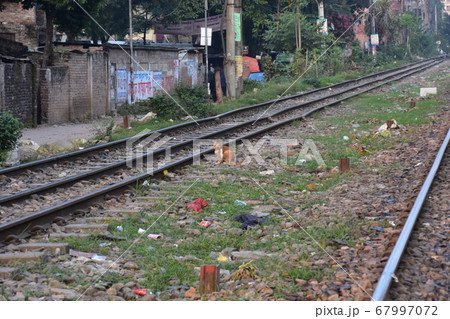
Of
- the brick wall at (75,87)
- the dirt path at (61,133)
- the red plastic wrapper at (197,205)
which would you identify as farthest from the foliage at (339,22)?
the red plastic wrapper at (197,205)

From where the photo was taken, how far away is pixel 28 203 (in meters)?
8.35

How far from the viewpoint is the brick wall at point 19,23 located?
2616 cm

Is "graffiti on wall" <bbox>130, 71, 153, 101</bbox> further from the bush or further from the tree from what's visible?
the bush

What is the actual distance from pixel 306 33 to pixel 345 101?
12.5 meters

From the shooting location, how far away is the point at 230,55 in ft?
78.5

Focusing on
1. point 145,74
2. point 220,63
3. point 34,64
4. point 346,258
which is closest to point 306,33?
point 220,63

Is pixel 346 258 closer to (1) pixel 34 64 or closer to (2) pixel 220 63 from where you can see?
(1) pixel 34 64

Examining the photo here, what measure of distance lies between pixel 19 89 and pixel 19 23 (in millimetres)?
9219

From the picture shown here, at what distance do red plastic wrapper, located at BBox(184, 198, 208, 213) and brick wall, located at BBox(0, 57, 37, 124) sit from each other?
10.8m

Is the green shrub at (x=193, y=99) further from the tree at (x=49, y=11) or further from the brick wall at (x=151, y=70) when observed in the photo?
the tree at (x=49, y=11)

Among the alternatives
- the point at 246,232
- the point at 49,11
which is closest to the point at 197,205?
the point at 246,232

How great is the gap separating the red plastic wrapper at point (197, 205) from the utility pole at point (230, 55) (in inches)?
629

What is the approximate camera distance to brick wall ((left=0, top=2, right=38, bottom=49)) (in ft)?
85.8

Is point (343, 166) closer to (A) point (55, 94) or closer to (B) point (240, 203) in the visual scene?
(B) point (240, 203)
